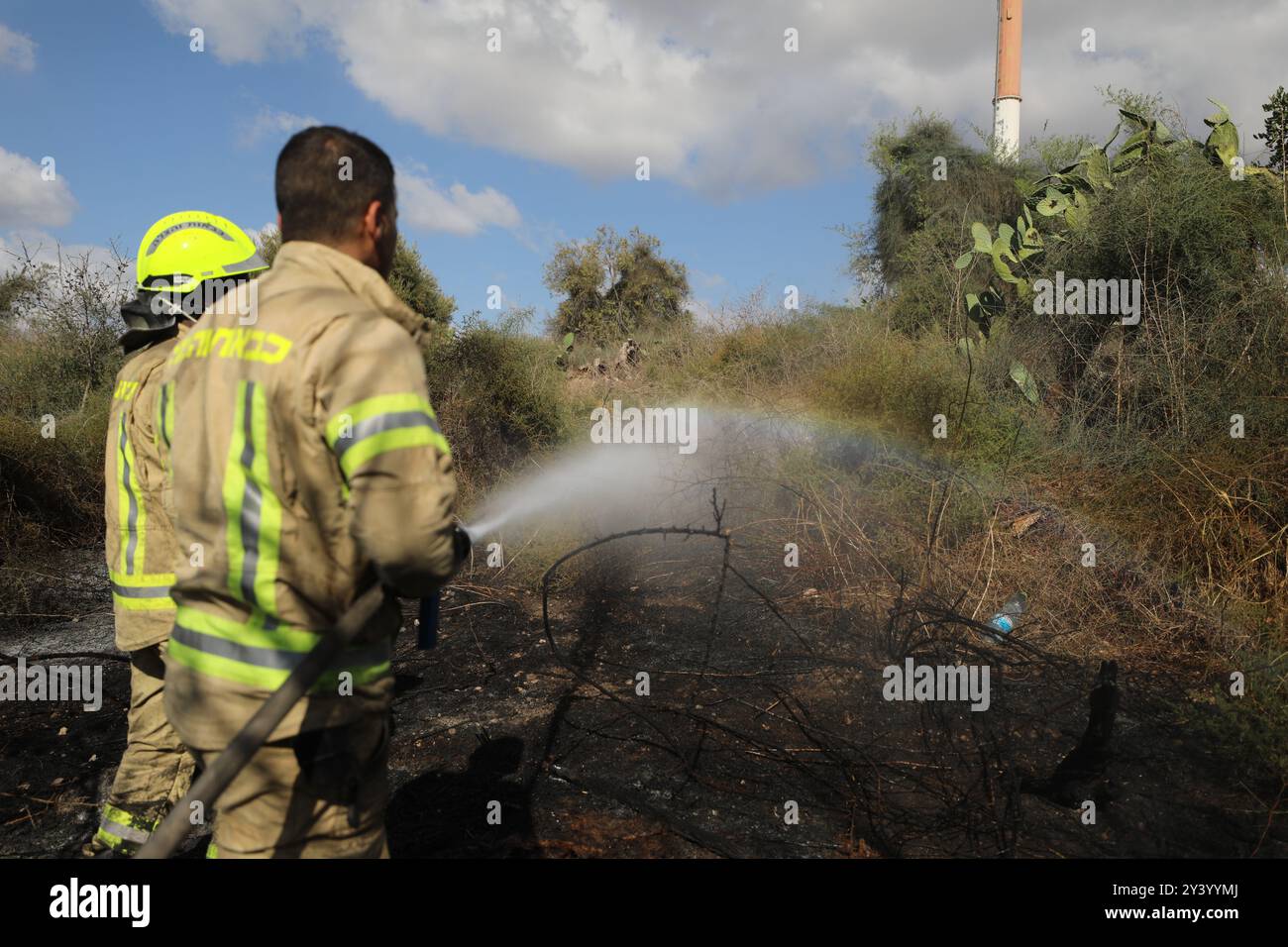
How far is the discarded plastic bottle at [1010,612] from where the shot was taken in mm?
5277

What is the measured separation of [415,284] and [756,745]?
905cm

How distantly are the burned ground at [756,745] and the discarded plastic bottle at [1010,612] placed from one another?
0.42ft

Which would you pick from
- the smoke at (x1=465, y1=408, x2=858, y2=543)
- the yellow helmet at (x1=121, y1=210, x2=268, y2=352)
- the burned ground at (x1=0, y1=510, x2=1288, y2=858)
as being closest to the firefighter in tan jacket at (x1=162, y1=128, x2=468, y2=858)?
the yellow helmet at (x1=121, y1=210, x2=268, y2=352)

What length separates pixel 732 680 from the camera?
4727mm

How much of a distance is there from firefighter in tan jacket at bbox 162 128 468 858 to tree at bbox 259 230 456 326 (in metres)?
9.22

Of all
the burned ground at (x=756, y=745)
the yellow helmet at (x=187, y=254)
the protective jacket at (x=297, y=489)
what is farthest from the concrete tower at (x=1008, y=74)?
the protective jacket at (x=297, y=489)

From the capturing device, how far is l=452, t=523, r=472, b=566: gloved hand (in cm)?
161

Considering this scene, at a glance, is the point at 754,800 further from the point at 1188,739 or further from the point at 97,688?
the point at 97,688

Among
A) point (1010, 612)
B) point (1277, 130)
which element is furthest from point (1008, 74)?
point (1010, 612)

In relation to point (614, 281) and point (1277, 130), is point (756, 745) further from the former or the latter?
point (614, 281)

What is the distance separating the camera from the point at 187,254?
2.96 m

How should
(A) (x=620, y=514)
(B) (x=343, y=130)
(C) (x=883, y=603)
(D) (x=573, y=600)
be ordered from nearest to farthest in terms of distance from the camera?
1. (B) (x=343, y=130)
2. (C) (x=883, y=603)
3. (D) (x=573, y=600)
4. (A) (x=620, y=514)
